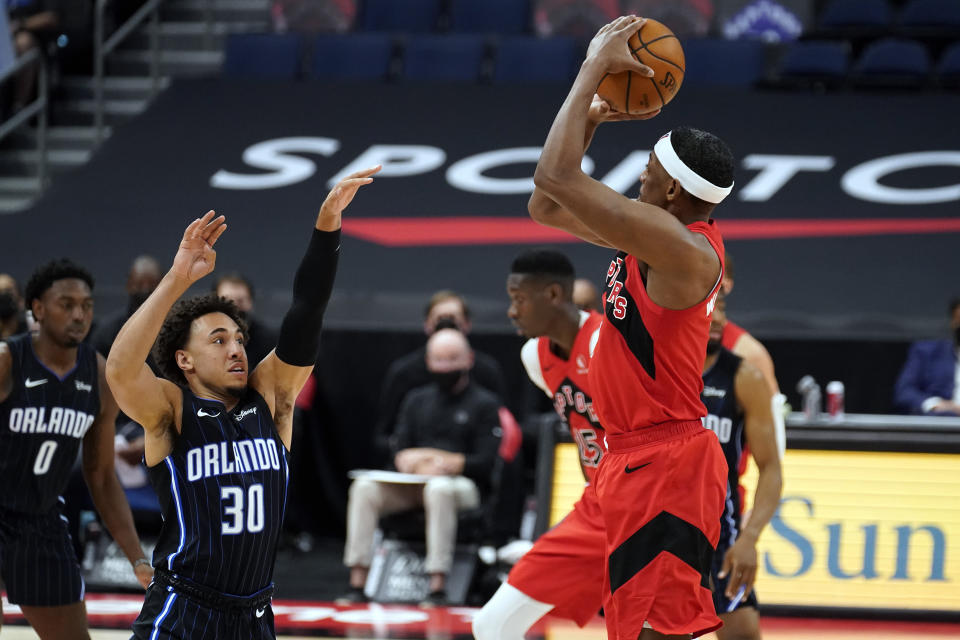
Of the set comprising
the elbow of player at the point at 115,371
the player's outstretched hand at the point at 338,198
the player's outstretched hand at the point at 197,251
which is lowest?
the elbow of player at the point at 115,371

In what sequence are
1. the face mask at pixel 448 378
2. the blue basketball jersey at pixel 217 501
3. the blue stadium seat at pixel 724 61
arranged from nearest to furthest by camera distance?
1. the blue basketball jersey at pixel 217 501
2. the face mask at pixel 448 378
3. the blue stadium seat at pixel 724 61

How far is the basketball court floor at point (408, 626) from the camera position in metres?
7.34

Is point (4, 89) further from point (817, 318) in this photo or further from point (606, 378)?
point (606, 378)

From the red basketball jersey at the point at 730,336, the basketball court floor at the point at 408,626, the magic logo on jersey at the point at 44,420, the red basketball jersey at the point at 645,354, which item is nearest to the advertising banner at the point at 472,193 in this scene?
the basketball court floor at the point at 408,626

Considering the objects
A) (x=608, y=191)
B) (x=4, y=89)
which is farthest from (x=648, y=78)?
(x=4, y=89)

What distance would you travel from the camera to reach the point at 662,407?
4211 millimetres

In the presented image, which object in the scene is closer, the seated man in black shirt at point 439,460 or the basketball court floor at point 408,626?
the basketball court floor at point 408,626

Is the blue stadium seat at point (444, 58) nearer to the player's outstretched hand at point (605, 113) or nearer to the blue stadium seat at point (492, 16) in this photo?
the blue stadium seat at point (492, 16)

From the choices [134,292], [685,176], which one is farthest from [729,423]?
[134,292]

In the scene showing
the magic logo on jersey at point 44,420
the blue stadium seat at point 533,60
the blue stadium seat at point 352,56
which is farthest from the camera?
the blue stadium seat at point 352,56

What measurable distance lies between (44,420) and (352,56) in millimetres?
8509

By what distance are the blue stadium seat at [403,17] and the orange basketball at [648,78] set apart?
33.2ft

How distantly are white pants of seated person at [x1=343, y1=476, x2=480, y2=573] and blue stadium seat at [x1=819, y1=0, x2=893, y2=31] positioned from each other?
23.6 feet

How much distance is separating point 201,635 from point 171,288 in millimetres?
993
